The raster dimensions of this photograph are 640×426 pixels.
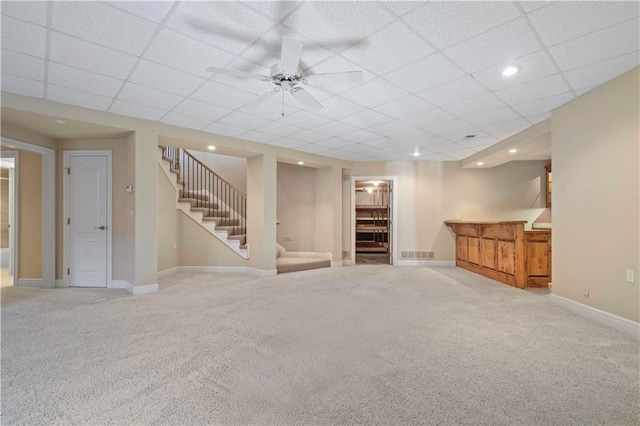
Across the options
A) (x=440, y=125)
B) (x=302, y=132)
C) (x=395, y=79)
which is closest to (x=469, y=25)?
(x=395, y=79)

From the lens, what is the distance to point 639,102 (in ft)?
9.14

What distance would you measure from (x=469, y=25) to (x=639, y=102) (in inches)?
81.2

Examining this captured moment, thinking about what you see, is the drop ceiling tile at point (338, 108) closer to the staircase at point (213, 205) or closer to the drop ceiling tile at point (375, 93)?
the drop ceiling tile at point (375, 93)

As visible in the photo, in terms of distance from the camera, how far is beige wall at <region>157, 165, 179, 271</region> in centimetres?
559

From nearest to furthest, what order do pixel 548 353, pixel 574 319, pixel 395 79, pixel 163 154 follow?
1. pixel 548 353
2. pixel 395 79
3. pixel 574 319
4. pixel 163 154

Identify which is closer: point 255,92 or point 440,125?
point 255,92

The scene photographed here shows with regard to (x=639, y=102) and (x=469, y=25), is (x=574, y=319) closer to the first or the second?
(x=639, y=102)

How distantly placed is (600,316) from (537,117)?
8.96ft

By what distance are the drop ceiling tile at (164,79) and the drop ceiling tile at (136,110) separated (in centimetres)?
75

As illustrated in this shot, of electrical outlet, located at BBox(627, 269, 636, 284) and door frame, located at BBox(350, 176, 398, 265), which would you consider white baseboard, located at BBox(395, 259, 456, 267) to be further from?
electrical outlet, located at BBox(627, 269, 636, 284)

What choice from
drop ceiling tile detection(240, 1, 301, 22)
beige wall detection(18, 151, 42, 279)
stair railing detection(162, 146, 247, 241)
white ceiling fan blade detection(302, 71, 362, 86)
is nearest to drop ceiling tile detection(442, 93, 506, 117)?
white ceiling fan blade detection(302, 71, 362, 86)

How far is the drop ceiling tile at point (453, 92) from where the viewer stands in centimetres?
314

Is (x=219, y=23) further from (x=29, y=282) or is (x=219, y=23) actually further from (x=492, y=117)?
(x=29, y=282)

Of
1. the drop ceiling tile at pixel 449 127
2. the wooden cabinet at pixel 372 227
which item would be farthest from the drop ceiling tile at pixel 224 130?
the wooden cabinet at pixel 372 227
